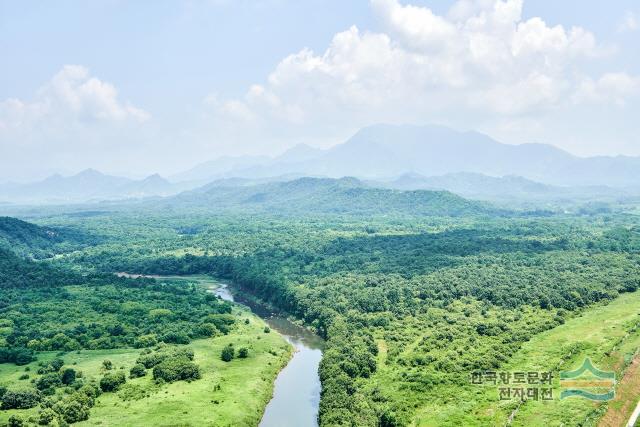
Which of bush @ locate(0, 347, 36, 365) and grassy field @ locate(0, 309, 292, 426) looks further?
bush @ locate(0, 347, 36, 365)

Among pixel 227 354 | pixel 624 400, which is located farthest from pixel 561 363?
pixel 227 354

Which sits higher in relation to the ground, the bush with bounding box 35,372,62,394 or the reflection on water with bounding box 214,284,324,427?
the bush with bounding box 35,372,62,394

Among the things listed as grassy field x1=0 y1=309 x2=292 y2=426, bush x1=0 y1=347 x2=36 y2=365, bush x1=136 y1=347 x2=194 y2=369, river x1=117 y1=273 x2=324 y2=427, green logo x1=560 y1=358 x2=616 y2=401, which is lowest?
river x1=117 y1=273 x2=324 y2=427

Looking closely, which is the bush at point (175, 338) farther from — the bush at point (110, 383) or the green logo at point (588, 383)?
the green logo at point (588, 383)

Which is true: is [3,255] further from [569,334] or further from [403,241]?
[569,334]

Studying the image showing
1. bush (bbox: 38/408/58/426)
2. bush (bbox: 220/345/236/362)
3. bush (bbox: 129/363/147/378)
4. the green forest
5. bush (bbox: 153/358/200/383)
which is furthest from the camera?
bush (bbox: 220/345/236/362)

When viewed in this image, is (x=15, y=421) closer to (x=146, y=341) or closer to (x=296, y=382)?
(x=146, y=341)

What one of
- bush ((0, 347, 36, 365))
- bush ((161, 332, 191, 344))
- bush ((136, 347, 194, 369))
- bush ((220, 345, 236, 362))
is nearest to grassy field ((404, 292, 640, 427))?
bush ((220, 345, 236, 362))

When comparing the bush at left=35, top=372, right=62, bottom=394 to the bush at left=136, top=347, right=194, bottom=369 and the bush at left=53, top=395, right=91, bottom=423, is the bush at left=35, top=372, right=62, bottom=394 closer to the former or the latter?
the bush at left=53, top=395, right=91, bottom=423
